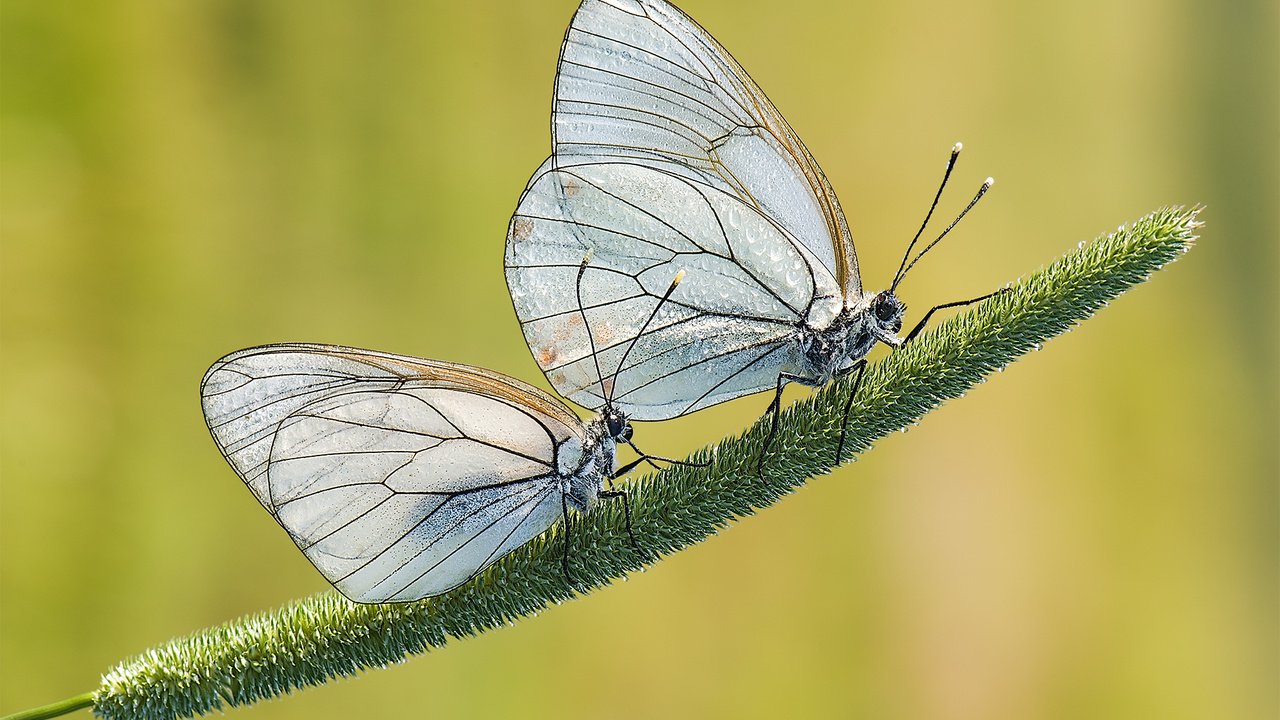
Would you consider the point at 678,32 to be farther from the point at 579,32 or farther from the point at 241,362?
the point at 241,362

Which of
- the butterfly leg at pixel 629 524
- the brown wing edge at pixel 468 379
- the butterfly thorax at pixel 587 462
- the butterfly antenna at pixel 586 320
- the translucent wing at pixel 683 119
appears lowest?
the butterfly leg at pixel 629 524

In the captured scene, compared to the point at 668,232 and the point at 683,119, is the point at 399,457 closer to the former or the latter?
the point at 668,232

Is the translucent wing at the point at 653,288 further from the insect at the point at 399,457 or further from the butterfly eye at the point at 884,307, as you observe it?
the insect at the point at 399,457

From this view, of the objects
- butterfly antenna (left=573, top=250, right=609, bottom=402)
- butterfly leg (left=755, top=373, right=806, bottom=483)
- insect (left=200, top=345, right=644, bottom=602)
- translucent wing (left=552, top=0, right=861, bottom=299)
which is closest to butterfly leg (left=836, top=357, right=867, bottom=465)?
butterfly leg (left=755, top=373, right=806, bottom=483)

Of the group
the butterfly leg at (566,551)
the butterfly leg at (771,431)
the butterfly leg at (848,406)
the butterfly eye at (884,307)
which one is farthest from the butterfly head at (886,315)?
the butterfly leg at (566,551)

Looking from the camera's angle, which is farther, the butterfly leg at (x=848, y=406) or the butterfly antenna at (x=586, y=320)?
the butterfly antenna at (x=586, y=320)

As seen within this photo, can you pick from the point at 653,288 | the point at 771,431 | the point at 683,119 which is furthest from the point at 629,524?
the point at 683,119

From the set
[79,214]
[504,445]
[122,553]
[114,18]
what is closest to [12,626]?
[122,553]
